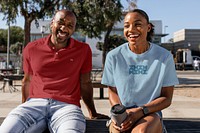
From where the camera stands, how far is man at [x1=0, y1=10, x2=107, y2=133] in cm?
330

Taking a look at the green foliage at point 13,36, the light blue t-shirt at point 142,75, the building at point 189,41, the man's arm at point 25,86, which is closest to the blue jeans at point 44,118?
the man's arm at point 25,86

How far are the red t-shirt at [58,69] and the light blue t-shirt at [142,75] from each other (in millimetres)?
590

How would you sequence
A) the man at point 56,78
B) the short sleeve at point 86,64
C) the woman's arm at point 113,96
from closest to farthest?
1. the woman's arm at point 113,96
2. the man at point 56,78
3. the short sleeve at point 86,64

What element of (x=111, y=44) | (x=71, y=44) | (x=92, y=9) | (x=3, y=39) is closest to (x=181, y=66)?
(x=111, y=44)

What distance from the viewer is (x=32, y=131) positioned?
3.20 meters

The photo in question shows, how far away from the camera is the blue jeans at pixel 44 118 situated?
3053 millimetres

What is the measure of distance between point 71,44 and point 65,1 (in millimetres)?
16046

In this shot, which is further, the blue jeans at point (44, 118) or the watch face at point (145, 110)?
the blue jeans at point (44, 118)

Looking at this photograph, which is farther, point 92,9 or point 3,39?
point 3,39

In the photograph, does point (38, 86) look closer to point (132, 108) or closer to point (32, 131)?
point (32, 131)

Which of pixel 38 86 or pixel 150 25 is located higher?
pixel 150 25

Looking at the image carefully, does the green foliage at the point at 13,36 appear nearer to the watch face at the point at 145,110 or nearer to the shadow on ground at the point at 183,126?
the shadow on ground at the point at 183,126

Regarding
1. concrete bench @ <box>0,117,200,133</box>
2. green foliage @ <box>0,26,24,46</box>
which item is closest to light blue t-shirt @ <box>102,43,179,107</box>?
concrete bench @ <box>0,117,200,133</box>

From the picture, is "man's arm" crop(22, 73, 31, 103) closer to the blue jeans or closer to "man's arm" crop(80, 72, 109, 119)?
the blue jeans
